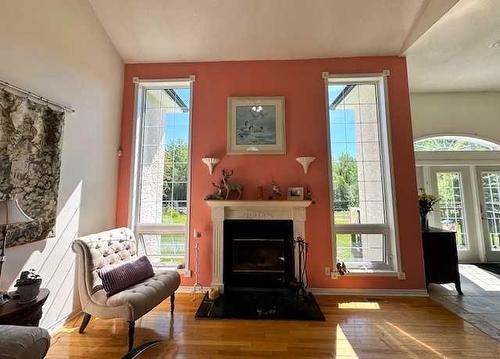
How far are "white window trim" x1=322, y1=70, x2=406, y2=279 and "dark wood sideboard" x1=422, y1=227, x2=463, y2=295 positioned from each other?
394 mm

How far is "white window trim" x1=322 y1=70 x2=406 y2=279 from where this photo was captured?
3.41 m

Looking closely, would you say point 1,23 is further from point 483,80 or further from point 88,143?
point 483,80

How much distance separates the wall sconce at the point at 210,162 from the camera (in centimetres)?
353

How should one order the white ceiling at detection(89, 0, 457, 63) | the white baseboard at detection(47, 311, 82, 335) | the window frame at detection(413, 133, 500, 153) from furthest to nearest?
the window frame at detection(413, 133, 500, 153) < the white ceiling at detection(89, 0, 457, 63) < the white baseboard at detection(47, 311, 82, 335)

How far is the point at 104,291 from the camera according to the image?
227 cm

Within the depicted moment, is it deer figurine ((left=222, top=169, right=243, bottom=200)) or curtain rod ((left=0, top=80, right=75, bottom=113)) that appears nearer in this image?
curtain rod ((left=0, top=80, right=75, bottom=113))

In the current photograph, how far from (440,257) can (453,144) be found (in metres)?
2.66

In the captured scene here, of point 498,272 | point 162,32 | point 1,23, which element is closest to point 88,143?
point 1,23

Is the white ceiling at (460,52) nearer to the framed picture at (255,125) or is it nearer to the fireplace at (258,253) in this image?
the framed picture at (255,125)

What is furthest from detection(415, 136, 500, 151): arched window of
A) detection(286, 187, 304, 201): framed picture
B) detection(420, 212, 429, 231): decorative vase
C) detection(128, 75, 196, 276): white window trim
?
detection(128, 75, 196, 276): white window trim

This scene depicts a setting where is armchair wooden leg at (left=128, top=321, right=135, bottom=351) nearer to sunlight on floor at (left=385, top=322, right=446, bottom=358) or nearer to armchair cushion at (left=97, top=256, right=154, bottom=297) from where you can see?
armchair cushion at (left=97, top=256, right=154, bottom=297)

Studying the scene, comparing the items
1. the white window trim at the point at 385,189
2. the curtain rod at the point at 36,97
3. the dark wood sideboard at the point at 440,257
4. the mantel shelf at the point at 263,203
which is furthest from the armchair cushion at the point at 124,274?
the dark wood sideboard at the point at 440,257

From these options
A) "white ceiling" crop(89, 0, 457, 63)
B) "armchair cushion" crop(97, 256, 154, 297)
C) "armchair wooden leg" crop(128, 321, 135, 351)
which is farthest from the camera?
"white ceiling" crop(89, 0, 457, 63)

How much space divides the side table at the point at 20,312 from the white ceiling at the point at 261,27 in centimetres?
328
